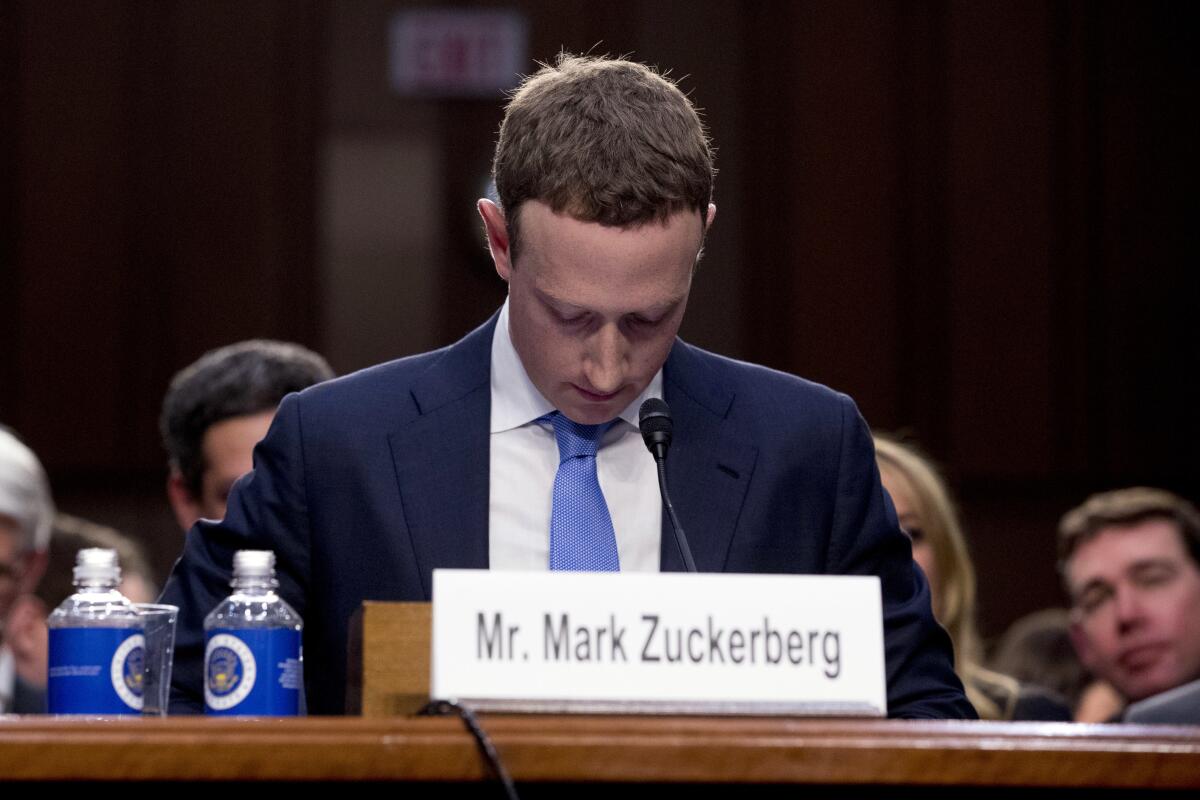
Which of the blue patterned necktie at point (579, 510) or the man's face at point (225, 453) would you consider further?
the man's face at point (225, 453)

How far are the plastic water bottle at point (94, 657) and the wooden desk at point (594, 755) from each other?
0.33 metres

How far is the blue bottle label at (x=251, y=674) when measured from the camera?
1.62 metres

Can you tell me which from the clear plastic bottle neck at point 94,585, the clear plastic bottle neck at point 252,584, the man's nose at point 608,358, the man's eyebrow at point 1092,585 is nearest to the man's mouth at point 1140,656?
the man's eyebrow at point 1092,585

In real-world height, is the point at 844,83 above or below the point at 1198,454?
above

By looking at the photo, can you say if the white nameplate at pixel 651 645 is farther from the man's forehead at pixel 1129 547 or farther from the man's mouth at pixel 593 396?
the man's forehead at pixel 1129 547

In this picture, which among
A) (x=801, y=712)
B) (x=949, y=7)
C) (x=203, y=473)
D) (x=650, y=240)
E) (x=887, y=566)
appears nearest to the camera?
(x=801, y=712)

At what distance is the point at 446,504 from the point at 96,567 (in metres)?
0.47

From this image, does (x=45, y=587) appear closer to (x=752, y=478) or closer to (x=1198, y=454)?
(x=752, y=478)

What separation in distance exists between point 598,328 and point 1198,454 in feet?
15.6

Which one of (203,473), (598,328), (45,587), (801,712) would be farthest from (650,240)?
(45,587)

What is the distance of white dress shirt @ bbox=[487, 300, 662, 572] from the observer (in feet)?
6.63

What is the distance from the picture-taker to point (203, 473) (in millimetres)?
3230

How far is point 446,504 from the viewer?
2.03 m

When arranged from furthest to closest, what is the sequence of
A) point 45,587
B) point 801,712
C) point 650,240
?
point 45,587 < point 650,240 < point 801,712
